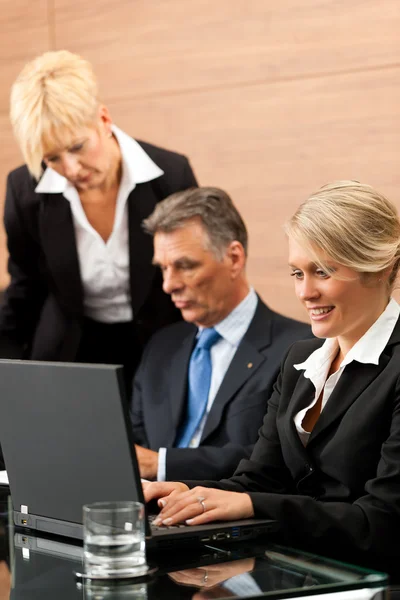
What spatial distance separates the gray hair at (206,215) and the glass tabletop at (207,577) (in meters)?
1.47

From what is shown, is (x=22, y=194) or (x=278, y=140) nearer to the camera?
(x=22, y=194)

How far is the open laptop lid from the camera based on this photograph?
157 cm

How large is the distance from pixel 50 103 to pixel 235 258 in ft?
2.37

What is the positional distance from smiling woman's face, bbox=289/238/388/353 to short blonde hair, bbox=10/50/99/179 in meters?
1.20

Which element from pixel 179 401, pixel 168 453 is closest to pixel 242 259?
pixel 179 401

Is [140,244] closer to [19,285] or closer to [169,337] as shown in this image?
[169,337]

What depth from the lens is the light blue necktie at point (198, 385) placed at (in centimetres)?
295

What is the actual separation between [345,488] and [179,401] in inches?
43.5

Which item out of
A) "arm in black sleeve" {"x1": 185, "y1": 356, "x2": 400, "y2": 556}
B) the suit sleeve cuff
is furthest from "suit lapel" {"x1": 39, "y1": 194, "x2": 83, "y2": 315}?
"arm in black sleeve" {"x1": 185, "y1": 356, "x2": 400, "y2": 556}

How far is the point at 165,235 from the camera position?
303 cm

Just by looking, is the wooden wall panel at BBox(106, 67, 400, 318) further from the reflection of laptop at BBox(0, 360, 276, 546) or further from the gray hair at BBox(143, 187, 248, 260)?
the reflection of laptop at BBox(0, 360, 276, 546)

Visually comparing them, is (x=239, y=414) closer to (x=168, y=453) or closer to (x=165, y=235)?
(x=168, y=453)

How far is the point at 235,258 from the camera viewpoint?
3.03 meters

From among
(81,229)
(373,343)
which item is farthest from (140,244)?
(373,343)
